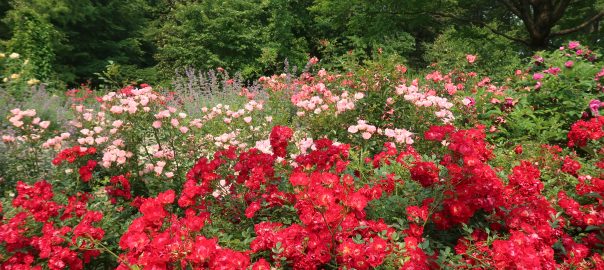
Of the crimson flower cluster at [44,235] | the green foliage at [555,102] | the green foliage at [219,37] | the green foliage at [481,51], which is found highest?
the crimson flower cluster at [44,235]

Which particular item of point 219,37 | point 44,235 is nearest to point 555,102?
point 44,235

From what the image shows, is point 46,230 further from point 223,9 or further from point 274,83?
point 223,9

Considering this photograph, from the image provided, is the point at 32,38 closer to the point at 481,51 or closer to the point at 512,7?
the point at 481,51

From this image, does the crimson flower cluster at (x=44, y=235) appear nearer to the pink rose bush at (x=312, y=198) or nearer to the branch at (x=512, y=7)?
the pink rose bush at (x=312, y=198)

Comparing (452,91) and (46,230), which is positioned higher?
(46,230)

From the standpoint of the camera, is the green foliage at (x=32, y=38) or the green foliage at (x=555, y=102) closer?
the green foliage at (x=555, y=102)

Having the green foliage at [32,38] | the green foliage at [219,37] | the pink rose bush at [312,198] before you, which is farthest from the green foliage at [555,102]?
the green foliage at [32,38]

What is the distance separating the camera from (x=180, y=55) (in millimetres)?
13172

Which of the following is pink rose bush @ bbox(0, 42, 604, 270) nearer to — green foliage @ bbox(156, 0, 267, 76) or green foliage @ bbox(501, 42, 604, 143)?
green foliage @ bbox(501, 42, 604, 143)

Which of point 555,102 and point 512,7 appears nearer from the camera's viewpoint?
point 555,102

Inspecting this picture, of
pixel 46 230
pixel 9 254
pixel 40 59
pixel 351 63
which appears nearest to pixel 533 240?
pixel 46 230


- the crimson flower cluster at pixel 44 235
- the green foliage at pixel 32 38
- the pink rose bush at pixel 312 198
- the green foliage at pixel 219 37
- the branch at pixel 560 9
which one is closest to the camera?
the pink rose bush at pixel 312 198

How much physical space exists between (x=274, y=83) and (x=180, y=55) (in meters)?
8.11

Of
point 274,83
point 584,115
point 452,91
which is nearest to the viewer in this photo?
point 584,115
